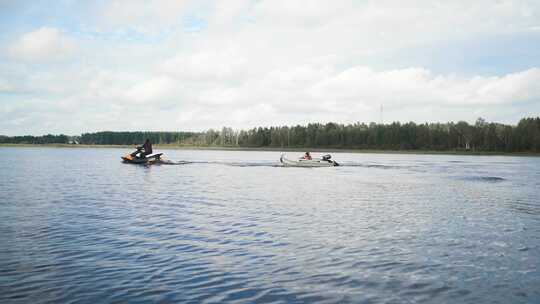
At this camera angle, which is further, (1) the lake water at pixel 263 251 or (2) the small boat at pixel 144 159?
(2) the small boat at pixel 144 159

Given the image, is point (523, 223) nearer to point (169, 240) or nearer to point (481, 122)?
point (169, 240)

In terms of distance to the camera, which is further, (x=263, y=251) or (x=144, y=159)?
(x=144, y=159)

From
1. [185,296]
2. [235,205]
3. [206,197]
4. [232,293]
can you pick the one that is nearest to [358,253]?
[232,293]

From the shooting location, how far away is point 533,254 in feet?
48.9

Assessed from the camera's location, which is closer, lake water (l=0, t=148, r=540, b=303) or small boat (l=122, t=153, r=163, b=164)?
lake water (l=0, t=148, r=540, b=303)

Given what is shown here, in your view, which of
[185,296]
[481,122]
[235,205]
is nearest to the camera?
[185,296]

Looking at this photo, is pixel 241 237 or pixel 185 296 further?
pixel 241 237

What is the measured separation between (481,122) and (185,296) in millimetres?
188649

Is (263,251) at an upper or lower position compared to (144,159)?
lower

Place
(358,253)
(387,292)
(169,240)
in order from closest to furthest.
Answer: (387,292)
(358,253)
(169,240)

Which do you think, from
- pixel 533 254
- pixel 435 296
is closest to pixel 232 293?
pixel 435 296

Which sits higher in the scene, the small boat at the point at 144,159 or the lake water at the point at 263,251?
the small boat at the point at 144,159

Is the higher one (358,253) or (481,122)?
(481,122)

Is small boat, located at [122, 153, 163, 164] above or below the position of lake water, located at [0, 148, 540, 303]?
above
